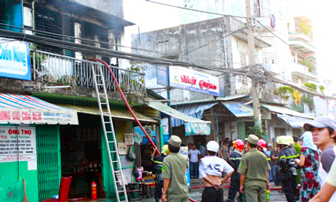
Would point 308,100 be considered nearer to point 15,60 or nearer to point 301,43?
point 301,43

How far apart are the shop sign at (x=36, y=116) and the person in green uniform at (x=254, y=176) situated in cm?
431

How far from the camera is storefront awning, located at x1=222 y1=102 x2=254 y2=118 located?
21.2 meters

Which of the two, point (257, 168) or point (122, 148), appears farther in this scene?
point (122, 148)

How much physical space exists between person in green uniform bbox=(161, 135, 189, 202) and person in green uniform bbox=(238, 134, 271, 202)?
1.85m

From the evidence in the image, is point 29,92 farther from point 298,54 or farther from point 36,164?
point 298,54

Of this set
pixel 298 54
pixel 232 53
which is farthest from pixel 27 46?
pixel 298 54

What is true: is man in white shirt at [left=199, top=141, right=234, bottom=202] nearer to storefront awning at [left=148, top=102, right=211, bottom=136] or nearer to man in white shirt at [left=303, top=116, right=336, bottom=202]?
man in white shirt at [left=303, top=116, right=336, bottom=202]

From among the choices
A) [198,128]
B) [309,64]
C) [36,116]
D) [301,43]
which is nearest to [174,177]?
[36,116]

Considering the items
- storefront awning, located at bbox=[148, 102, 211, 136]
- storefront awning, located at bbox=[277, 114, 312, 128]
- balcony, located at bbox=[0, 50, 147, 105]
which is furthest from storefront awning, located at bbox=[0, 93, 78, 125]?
storefront awning, located at bbox=[277, 114, 312, 128]

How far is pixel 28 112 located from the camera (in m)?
8.77

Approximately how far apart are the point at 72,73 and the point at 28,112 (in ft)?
12.2

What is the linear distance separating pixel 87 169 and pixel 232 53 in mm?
14072

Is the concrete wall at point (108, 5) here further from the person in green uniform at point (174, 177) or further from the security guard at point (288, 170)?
the person in green uniform at point (174, 177)

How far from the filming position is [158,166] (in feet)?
36.8
